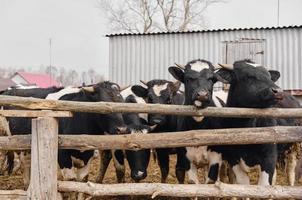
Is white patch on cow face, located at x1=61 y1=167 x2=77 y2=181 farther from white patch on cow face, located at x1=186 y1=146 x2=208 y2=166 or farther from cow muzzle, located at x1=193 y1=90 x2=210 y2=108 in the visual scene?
cow muzzle, located at x1=193 y1=90 x2=210 y2=108

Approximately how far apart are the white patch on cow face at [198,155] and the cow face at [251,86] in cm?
73

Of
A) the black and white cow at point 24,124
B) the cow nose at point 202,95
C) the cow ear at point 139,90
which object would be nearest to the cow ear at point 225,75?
the cow nose at point 202,95

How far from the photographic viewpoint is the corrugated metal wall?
48.9 ft

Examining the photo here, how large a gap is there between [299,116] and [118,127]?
2664mm

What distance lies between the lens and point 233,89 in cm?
619

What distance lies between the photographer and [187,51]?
15.9 m

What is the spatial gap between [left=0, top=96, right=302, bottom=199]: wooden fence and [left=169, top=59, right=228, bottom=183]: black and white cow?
620 millimetres

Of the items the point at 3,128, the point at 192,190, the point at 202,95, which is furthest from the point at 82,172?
the point at 202,95

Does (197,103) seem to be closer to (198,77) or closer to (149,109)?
(149,109)

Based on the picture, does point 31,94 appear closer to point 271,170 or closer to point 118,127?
point 118,127

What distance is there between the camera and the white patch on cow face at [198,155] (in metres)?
6.45

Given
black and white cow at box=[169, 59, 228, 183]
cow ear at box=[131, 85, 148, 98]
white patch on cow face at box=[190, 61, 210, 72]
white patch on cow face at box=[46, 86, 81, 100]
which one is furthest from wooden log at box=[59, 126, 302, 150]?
cow ear at box=[131, 85, 148, 98]

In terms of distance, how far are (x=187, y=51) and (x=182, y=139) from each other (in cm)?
1112

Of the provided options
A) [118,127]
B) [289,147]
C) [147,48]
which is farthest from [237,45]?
[118,127]
